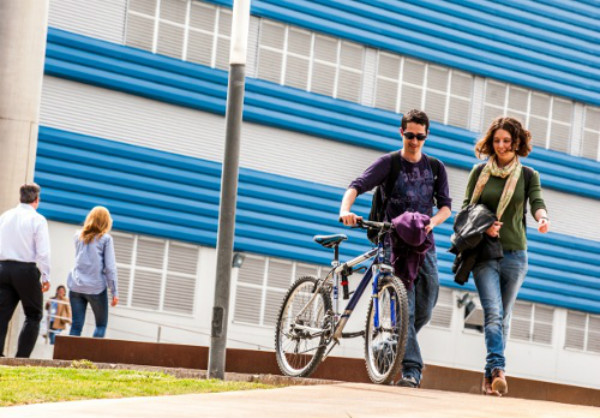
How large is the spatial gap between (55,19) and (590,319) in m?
14.8

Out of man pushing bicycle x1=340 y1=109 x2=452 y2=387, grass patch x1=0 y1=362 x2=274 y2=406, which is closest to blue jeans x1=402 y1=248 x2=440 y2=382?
man pushing bicycle x1=340 y1=109 x2=452 y2=387

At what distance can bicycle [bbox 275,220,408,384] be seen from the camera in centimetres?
803

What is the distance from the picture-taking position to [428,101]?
26.5m

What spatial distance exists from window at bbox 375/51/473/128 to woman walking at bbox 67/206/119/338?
540 inches

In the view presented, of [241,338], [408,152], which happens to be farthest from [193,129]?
[408,152]

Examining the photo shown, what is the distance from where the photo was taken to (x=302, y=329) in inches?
351

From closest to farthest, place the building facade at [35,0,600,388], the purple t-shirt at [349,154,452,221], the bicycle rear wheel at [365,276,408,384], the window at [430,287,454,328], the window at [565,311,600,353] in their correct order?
the bicycle rear wheel at [365,276,408,384] → the purple t-shirt at [349,154,452,221] → the building facade at [35,0,600,388] → the window at [430,287,454,328] → the window at [565,311,600,353]

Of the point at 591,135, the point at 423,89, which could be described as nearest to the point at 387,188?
the point at 423,89

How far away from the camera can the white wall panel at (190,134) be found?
21.8 meters

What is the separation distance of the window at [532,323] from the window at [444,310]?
1716 mm

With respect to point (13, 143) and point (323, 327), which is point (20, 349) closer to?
point (13, 143)

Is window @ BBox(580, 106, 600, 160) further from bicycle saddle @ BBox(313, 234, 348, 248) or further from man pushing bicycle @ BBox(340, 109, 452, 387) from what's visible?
bicycle saddle @ BBox(313, 234, 348, 248)

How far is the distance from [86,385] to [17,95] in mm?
6111

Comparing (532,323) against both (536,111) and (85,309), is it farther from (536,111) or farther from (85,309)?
(85,309)
